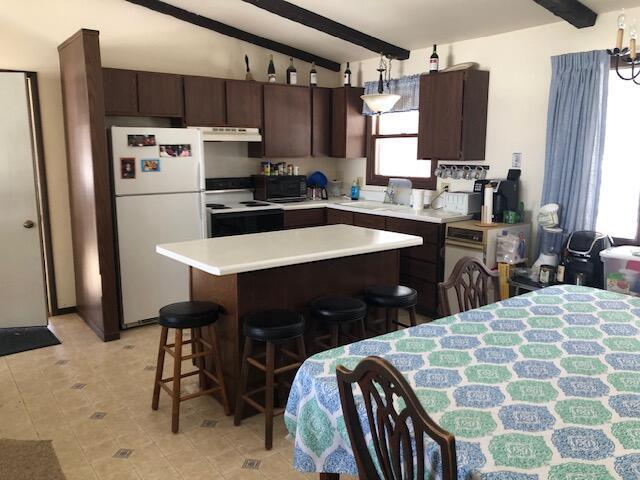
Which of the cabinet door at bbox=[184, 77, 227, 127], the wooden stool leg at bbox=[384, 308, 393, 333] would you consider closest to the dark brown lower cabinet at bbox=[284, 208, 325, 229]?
the cabinet door at bbox=[184, 77, 227, 127]

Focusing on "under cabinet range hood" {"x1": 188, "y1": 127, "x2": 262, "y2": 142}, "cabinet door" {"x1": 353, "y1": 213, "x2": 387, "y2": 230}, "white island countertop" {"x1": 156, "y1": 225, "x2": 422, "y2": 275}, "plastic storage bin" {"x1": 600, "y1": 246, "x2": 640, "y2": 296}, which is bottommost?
"plastic storage bin" {"x1": 600, "y1": 246, "x2": 640, "y2": 296}

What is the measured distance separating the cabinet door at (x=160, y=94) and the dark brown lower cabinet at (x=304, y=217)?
54.9 inches

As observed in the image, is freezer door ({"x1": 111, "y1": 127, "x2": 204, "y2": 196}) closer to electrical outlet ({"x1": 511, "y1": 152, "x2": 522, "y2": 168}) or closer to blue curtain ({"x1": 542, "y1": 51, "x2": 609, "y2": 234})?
electrical outlet ({"x1": 511, "y1": 152, "x2": 522, "y2": 168})

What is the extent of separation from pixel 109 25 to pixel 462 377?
4.45 meters

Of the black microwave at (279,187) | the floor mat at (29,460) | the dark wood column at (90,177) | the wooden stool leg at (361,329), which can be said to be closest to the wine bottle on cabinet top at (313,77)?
the black microwave at (279,187)

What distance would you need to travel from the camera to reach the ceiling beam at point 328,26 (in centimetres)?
445

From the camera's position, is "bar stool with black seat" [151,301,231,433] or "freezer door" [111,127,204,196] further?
"freezer door" [111,127,204,196]

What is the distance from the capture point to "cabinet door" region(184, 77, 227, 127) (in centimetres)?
480

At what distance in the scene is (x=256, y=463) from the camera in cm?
255

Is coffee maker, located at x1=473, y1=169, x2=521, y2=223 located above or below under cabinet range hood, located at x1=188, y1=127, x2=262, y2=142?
below

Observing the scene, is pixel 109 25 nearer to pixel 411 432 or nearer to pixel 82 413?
pixel 82 413

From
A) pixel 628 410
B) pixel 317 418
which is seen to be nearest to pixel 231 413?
pixel 317 418

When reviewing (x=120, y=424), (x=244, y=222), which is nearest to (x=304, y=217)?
(x=244, y=222)

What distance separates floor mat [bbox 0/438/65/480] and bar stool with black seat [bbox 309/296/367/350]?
145cm
